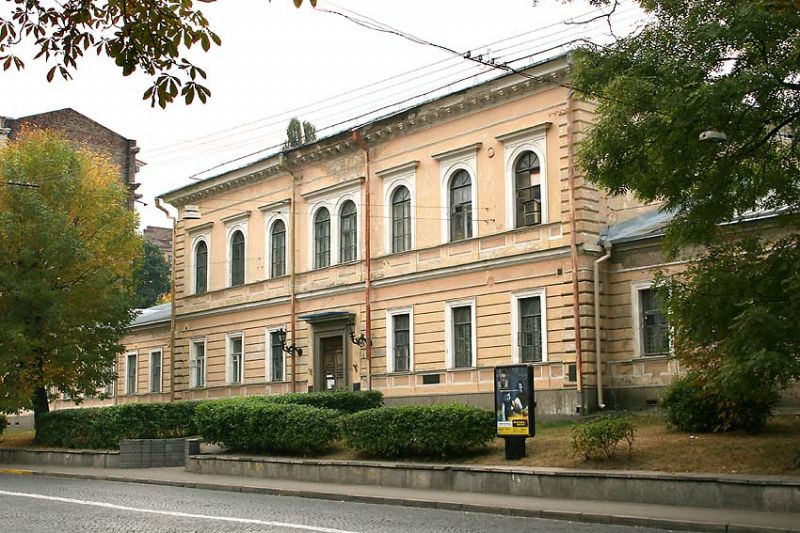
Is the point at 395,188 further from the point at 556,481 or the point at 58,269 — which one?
the point at 556,481

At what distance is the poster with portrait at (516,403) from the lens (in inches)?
734

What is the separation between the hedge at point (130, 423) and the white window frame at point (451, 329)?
7.78 m

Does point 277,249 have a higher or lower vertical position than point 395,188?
lower

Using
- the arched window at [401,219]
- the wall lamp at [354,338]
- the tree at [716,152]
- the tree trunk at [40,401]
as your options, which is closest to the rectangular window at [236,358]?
the wall lamp at [354,338]

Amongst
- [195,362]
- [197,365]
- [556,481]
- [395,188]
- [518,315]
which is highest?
[395,188]

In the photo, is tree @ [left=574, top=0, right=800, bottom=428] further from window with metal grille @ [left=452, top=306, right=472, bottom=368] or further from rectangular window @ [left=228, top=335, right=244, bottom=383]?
rectangular window @ [left=228, top=335, right=244, bottom=383]

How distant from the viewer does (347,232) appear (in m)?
34.8

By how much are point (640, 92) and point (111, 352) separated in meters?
24.2

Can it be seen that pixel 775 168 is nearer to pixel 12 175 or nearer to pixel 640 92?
pixel 640 92

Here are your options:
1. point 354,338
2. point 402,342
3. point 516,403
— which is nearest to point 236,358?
point 354,338

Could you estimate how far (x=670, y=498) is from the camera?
15.0m

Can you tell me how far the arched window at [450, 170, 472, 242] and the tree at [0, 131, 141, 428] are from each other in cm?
1191

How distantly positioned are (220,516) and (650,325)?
15.5 meters

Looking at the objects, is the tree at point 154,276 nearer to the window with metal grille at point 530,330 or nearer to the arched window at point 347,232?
the arched window at point 347,232
